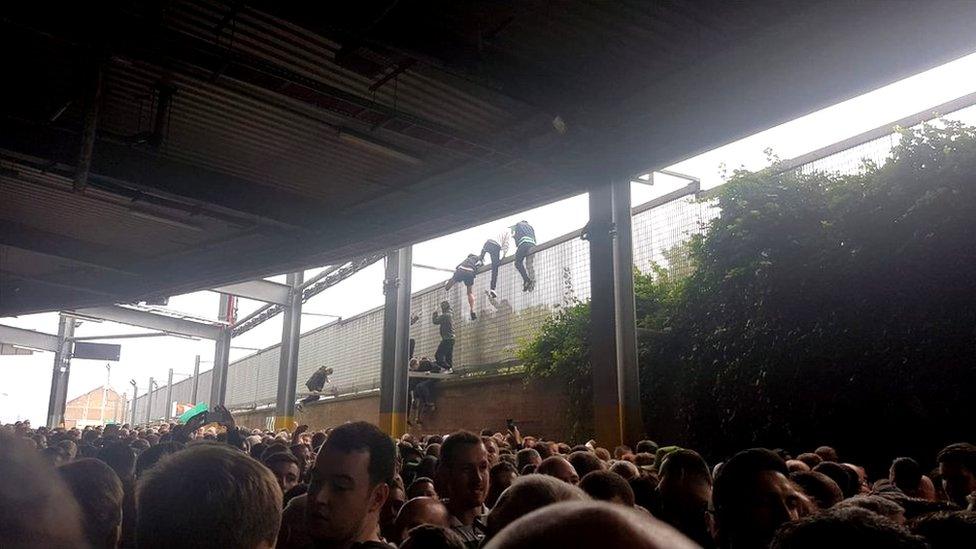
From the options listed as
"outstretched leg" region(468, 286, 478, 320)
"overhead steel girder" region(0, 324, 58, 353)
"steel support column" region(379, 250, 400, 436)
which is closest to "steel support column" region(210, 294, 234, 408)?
"overhead steel girder" region(0, 324, 58, 353)

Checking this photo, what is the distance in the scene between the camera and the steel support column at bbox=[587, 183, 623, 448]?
10.2m

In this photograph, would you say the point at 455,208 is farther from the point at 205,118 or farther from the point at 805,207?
the point at 805,207

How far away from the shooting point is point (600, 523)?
919mm

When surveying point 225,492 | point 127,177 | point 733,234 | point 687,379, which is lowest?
point 225,492

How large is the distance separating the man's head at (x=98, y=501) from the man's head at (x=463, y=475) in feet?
6.88

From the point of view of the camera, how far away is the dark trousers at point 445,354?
1842 cm

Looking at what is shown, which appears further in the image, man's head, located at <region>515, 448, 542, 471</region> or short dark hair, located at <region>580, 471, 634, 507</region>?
man's head, located at <region>515, 448, 542, 471</region>

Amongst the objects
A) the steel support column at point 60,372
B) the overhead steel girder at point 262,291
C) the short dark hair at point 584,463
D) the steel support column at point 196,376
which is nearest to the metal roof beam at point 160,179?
the short dark hair at point 584,463

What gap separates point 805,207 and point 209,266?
12.0 metres

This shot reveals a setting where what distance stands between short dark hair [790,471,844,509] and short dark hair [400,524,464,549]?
8.03 ft

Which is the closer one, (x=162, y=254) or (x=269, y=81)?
(x=269, y=81)

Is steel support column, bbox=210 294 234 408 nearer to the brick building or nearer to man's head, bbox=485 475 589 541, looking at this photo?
man's head, bbox=485 475 589 541

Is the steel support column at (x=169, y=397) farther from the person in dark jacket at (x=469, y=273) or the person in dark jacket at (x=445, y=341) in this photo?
the person in dark jacket at (x=469, y=273)

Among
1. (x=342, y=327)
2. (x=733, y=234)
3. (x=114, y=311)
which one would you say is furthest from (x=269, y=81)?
(x=114, y=311)
